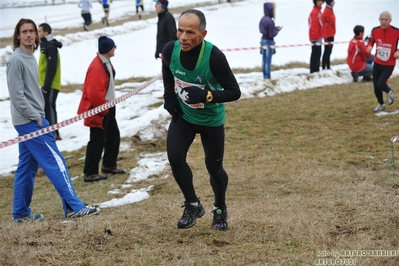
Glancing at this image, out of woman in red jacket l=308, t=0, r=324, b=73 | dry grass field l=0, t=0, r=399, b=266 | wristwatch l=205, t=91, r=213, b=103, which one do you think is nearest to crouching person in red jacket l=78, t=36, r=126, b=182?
dry grass field l=0, t=0, r=399, b=266

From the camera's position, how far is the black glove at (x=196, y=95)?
4781 mm

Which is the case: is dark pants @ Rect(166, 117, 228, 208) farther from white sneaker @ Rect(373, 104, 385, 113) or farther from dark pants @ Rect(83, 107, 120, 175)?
white sneaker @ Rect(373, 104, 385, 113)

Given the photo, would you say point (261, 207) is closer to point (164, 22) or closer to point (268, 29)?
point (164, 22)

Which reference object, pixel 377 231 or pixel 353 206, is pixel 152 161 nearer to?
pixel 353 206

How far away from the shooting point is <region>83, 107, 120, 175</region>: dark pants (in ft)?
28.5

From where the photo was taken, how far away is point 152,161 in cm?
952

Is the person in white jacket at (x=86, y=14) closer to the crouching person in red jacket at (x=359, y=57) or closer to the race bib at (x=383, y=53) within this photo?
the crouching person in red jacket at (x=359, y=57)

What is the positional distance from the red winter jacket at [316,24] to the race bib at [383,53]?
191 inches

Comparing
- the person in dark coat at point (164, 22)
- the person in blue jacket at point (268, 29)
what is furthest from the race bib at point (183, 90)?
the person in blue jacket at point (268, 29)

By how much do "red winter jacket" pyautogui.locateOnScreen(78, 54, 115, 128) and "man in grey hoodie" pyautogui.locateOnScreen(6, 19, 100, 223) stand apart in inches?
66.7

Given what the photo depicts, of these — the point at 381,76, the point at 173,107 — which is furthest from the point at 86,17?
the point at 173,107

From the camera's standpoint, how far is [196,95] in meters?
4.79

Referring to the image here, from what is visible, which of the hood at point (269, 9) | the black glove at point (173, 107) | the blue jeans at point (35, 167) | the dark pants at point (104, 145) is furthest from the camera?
the hood at point (269, 9)

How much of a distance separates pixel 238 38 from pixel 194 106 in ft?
74.8
